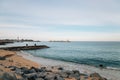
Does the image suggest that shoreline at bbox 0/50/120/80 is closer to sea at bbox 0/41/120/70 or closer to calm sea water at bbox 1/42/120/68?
sea at bbox 0/41/120/70

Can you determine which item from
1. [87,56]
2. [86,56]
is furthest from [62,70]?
[87,56]

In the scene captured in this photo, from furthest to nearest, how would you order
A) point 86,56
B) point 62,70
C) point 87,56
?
point 87,56, point 86,56, point 62,70

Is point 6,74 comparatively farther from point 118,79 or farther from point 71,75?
point 118,79

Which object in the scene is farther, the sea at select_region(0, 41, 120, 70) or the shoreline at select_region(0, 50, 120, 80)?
the sea at select_region(0, 41, 120, 70)

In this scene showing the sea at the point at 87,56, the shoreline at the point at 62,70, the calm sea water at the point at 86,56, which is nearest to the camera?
the shoreline at the point at 62,70

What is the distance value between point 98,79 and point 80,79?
1535mm

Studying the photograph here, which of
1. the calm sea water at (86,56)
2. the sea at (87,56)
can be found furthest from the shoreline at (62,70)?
the calm sea water at (86,56)

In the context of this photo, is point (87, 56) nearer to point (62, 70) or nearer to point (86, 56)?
point (86, 56)

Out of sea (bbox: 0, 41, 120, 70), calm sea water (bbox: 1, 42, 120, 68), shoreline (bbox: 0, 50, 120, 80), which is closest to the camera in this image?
shoreline (bbox: 0, 50, 120, 80)

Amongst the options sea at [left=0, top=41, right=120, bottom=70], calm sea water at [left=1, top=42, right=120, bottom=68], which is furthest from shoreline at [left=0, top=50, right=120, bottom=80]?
A: calm sea water at [left=1, top=42, right=120, bottom=68]

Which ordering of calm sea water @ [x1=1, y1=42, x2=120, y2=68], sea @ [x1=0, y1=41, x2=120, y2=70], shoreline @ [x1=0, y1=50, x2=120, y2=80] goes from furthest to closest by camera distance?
calm sea water @ [x1=1, y1=42, x2=120, y2=68]
sea @ [x1=0, y1=41, x2=120, y2=70]
shoreline @ [x1=0, y1=50, x2=120, y2=80]

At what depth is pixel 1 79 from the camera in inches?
351

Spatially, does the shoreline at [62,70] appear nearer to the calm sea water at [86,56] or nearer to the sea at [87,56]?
the sea at [87,56]

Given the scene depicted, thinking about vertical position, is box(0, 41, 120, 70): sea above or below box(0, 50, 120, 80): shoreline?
below
